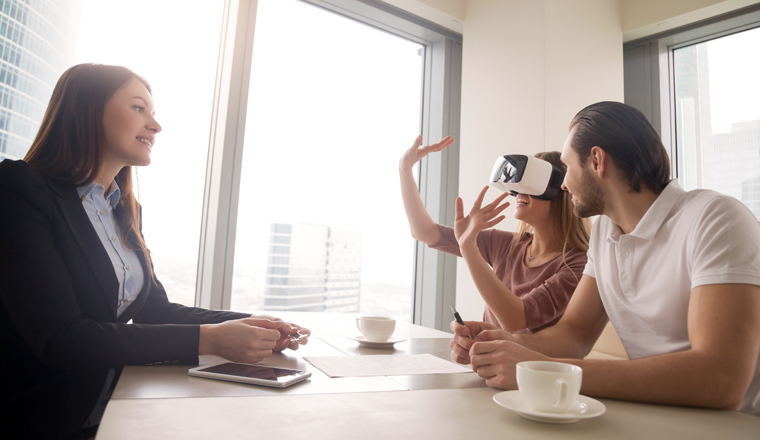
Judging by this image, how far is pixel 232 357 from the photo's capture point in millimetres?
975

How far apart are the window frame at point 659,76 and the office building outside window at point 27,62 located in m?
3.16

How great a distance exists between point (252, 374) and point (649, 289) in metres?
0.87

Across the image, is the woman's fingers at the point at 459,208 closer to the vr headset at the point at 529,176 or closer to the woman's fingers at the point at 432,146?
the vr headset at the point at 529,176

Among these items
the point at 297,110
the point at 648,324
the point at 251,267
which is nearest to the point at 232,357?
the point at 648,324

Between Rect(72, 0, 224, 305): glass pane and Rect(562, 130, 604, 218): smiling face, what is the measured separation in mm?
1760

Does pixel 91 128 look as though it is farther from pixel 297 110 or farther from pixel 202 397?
pixel 297 110

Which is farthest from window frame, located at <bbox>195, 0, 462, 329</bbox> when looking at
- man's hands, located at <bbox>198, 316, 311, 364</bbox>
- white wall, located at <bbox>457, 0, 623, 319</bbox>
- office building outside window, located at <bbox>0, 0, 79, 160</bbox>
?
man's hands, located at <bbox>198, 316, 311, 364</bbox>

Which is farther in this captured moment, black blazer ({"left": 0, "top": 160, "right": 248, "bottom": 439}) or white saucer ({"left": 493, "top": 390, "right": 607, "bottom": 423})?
black blazer ({"left": 0, "top": 160, "right": 248, "bottom": 439})

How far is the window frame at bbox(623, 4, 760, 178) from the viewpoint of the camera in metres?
2.97

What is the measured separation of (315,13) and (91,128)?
192 centimetres

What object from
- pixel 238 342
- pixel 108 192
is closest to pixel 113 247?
pixel 108 192

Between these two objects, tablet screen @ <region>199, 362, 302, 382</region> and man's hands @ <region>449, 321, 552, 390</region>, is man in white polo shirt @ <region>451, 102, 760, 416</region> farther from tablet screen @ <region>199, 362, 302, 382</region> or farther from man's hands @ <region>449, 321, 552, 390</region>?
tablet screen @ <region>199, 362, 302, 382</region>

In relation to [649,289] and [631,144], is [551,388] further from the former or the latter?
[631,144]

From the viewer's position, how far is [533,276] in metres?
1.70
